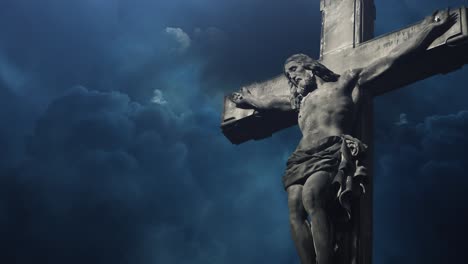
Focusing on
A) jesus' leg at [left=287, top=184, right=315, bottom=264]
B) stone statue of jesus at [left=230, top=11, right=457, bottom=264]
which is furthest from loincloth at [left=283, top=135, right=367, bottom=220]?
jesus' leg at [left=287, top=184, right=315, bottom=264]

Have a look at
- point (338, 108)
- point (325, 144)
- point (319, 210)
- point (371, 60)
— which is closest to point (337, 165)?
point (325, 144)

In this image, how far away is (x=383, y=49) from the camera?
18.8 ft

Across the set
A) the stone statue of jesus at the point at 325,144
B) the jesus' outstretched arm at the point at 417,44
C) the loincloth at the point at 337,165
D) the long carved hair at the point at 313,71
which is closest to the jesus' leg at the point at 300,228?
the stone statue of jesus at the point at 325,144

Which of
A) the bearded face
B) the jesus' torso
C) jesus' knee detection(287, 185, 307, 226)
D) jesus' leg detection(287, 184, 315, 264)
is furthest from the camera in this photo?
the bearded face

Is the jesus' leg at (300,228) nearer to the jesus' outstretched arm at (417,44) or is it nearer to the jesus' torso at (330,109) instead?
the jesus' torso at (330,109)

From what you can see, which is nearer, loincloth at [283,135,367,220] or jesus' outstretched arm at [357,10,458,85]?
loincloth at [283,135,367,220]

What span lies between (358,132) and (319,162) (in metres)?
0.71

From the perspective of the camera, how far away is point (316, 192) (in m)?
4.63

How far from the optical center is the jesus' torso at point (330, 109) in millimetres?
5152

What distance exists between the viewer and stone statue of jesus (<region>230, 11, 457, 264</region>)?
181 inches

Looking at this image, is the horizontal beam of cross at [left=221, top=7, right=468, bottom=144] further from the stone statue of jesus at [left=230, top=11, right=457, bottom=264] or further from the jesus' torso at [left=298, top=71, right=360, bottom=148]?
the jesus' torso at [left=298, top=71, right=360, bottom=148]

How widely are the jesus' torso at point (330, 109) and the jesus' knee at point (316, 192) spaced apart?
44cm

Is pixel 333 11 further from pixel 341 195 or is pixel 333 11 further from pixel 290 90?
pixel 341 195

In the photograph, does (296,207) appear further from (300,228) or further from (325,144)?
(325,144)
